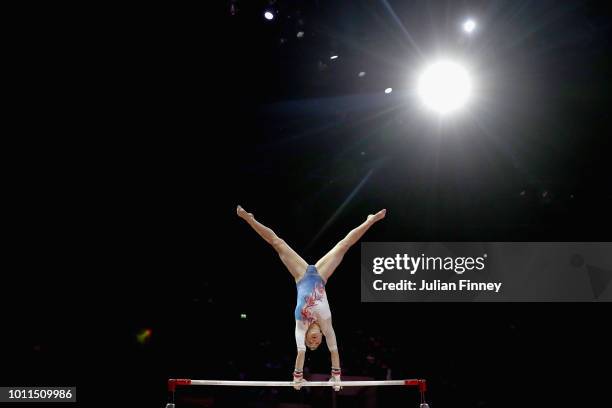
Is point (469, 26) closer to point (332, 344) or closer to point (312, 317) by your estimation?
point (312, 317)

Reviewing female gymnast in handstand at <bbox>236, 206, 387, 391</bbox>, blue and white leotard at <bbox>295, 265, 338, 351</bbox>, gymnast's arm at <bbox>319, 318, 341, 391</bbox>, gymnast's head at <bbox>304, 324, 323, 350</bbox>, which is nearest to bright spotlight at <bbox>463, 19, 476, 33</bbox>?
female gymnast in handstand at <bbox>236, 206, 387, 391</bbox>

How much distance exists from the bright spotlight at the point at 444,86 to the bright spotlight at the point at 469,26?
A: 1.68 ft

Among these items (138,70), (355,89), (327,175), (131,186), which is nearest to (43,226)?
(131,186)

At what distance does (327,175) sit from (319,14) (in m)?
3.14

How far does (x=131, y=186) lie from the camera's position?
27.7 feet

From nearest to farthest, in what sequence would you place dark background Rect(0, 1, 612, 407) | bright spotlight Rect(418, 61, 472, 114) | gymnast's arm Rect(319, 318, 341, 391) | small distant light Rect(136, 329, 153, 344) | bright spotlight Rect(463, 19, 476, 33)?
1. gymnast's arm Rect(319, 318, 341, 391)
2. bright spotlight Rect(463, 19, 476, 33)
3. dark background Rect(0, 1, 612, 407)
4. bright spotlight Rect(418, 61, 472, 114)
5. small distant light Rect(136, 329, 153, 344)

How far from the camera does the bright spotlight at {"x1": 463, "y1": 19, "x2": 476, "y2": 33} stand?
616cm

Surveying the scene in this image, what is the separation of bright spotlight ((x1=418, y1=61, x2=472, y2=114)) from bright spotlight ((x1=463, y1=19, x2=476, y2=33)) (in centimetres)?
51

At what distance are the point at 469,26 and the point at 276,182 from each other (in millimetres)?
4163

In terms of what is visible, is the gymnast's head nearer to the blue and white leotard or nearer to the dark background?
the blue and white leotard

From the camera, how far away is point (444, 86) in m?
6.93

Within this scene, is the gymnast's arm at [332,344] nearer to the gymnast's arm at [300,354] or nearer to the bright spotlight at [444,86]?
the gymnast's arm at [300,354]

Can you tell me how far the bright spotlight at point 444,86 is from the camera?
22.2 ft

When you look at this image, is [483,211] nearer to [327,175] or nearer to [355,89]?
[327,175]
